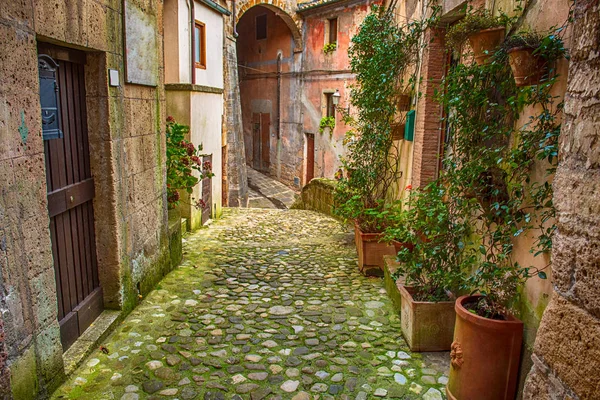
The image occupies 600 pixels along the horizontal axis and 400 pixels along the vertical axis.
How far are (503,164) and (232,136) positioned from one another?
13163 millimetres

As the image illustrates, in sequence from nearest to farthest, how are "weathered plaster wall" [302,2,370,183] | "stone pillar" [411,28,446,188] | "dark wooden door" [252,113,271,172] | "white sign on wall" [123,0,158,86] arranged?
"white sign on wall" [123,0,158,86], "stone pillar" [411,28,446,188], "weathered plaster wall" [302,2,370,183], "dark wooden door" [252,113,271,172]

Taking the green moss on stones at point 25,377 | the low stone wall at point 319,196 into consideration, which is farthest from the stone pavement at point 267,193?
the green moss on stones at point 25,377

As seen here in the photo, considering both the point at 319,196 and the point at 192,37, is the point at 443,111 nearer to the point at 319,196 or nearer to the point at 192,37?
the point at 192,37

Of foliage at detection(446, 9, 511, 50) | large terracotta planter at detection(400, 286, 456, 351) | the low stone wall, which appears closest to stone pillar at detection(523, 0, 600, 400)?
foliage at detection(446, 9, 511, 50)

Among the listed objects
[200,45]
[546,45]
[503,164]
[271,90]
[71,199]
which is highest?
[200,45]

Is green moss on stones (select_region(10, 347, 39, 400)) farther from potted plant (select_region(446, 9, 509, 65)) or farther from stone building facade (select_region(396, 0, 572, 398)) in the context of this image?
potted plant (select_region(446, 9, 509, 65))

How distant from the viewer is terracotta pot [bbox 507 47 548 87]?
2863 mm

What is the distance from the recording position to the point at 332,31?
1856cm

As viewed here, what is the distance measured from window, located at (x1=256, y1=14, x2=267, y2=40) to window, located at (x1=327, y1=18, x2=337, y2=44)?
4223 millimetres

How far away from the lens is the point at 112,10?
436cm

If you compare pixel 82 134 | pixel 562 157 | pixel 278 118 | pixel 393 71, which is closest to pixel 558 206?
pixel 562 157

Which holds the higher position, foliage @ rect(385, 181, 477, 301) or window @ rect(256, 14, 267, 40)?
window @ rect(256, 14, 267, 40)

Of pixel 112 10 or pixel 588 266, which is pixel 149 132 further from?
pixel 588 266

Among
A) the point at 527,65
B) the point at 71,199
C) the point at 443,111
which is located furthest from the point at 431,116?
the point at 71,199
